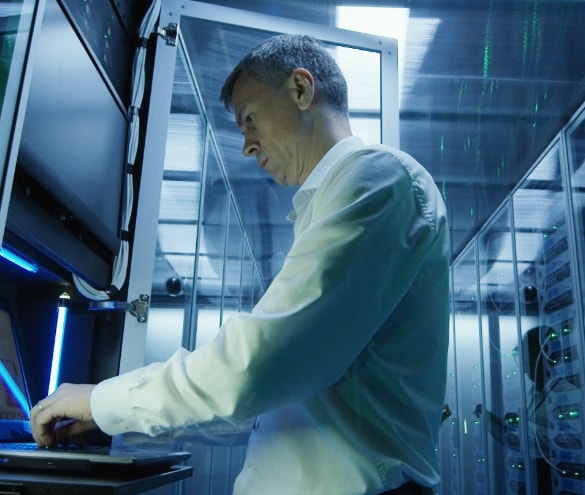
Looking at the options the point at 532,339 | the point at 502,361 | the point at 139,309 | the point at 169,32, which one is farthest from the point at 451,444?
the point at 169,32

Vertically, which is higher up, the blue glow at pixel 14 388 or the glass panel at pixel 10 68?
the glass panel at pixel 10 68

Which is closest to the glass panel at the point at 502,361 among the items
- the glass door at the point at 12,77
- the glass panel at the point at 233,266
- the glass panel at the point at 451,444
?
the glass panel at the point at 451,444

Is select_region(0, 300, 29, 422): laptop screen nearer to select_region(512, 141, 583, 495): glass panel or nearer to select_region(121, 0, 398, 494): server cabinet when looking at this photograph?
select_region(121, 0, 398, 494): server cabinet

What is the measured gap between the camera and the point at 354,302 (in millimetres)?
849

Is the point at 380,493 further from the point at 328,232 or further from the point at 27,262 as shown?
the point at 27,262

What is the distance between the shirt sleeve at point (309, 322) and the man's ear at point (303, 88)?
0.41 metres

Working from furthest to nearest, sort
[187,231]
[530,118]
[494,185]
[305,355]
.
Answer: [494,185] < [530,118] < [187,231] < [305,355]

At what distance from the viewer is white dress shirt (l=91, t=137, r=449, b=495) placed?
0.82 m

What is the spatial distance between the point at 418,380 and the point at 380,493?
181mm

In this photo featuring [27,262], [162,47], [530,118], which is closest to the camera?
[27,262]

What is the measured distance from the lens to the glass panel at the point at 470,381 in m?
6.59

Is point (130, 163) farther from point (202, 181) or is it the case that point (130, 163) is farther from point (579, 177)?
point (579, 177)

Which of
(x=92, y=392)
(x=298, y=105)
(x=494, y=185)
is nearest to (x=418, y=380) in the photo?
(x=92, y=392)

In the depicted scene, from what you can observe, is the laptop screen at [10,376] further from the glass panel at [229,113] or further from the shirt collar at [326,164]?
the glass panel at [229,113]
